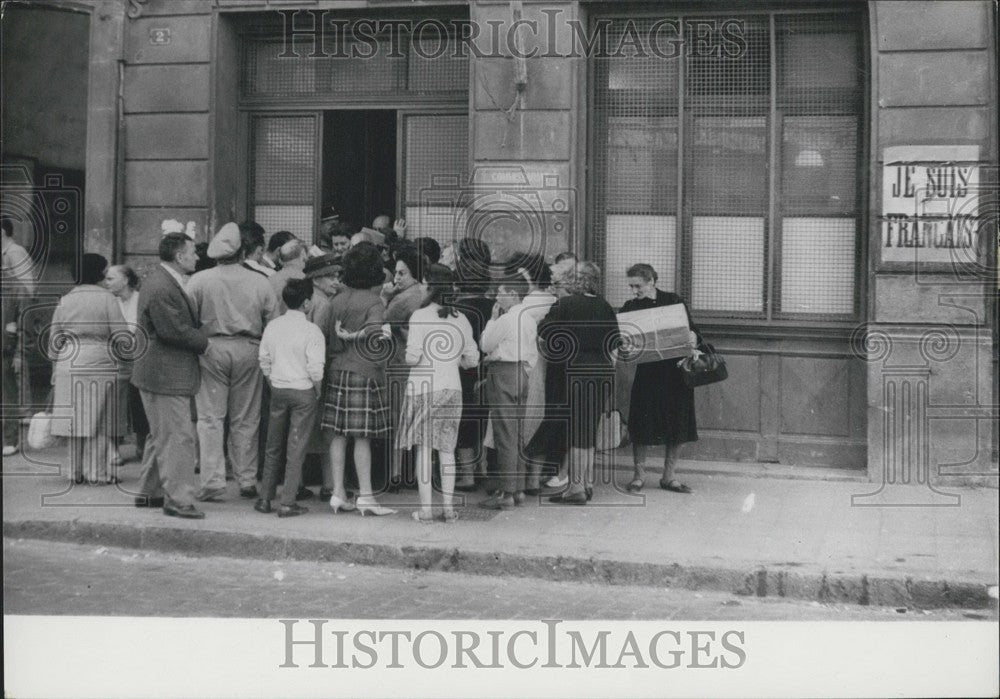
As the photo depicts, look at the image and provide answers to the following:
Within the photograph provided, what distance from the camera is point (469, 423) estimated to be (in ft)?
29.3

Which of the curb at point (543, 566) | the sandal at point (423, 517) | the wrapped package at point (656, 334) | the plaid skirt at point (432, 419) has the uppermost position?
the wrapped package at point (656, 334)

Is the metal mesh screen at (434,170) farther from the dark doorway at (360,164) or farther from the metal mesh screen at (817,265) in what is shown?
the metal mesh screen at (817,265)

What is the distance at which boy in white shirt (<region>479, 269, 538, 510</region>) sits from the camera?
8.58m

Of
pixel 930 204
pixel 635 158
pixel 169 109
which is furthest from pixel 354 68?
pixel 930 204

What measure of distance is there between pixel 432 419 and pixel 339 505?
0.96 meters

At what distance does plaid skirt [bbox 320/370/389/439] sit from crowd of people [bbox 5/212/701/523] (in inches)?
0.5

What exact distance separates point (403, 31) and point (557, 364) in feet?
12.0

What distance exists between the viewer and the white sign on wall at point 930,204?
9.01m

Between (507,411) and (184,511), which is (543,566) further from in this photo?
(184,511)

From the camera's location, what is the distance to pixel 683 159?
10.0m

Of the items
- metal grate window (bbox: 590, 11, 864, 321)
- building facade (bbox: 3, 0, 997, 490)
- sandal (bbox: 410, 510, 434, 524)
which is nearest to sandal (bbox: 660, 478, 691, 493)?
building facade (bbox: 3, 0, 997, 490)

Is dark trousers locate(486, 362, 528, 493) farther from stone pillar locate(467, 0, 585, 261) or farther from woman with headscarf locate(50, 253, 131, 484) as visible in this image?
woman with headscarf locate(50, 253, 131, 484)

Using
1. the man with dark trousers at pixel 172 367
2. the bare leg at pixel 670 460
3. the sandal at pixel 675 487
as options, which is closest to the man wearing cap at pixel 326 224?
the man with dark trousers at pixel 172 367

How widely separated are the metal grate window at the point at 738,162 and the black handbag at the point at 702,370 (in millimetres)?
1054
